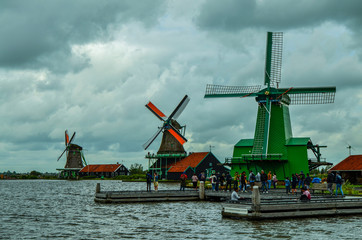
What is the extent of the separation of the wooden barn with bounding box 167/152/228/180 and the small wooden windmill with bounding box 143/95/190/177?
8.19ft

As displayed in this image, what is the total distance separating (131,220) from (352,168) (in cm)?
3656

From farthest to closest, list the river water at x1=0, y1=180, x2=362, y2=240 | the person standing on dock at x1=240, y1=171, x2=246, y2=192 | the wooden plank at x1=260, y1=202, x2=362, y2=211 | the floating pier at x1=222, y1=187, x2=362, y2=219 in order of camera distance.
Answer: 1. the person standing on dock at x1=240, y1=171, x2=246, y2=192
2. the wooden plank at x1=260, y1=202, x2=362, y2=211
3. the floating pier at x1=222, y1=187, x2=362, y2=219
4. the river water at x1=0, y1=180, x2=362, y2=240

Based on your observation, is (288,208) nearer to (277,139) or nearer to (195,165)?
(277,139)

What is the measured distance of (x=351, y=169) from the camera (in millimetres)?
52375

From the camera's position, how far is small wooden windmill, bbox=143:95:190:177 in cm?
8306

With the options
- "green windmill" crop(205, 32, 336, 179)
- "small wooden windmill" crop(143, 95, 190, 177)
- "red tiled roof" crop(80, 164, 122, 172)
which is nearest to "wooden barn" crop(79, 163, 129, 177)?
"red tiled roof" crop(80, 164, 122, 172)

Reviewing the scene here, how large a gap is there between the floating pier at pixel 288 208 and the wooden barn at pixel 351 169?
27.4 metres

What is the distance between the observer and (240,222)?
23.0 metres

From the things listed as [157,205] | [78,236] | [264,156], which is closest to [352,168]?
[264,156]

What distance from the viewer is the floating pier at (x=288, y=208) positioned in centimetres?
2308

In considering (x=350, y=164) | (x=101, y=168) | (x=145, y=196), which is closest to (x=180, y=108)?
(x=350, y=164)

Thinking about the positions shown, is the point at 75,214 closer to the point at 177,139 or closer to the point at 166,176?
the point at 177,139

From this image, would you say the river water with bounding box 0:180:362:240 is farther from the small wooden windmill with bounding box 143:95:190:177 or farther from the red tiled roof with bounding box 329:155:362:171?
the small wooden windmill with bounding box 143:95:190:177

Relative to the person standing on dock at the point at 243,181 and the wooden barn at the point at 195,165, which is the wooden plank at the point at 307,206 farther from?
the wooden barn at the point at 195,165
